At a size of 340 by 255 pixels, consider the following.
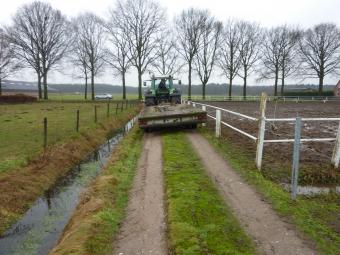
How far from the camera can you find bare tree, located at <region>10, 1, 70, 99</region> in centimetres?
4928

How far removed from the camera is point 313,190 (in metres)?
7.32

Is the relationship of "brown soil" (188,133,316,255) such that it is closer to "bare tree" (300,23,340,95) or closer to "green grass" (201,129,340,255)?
"green grass" (201,129,340,255)

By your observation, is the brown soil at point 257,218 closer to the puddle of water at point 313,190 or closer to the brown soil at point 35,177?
the puddle of water at point 313,190

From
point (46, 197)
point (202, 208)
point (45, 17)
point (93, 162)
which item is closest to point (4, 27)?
point (45, 17)

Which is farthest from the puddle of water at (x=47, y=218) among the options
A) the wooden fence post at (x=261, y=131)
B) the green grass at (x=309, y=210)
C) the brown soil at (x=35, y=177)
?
the wooden fence post at (x=261, y=131)

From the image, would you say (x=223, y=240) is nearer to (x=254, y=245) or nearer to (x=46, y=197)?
(x=254, y=245)

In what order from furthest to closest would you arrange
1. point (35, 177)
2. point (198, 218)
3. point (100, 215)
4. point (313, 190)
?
point (35, 177) < point (313, 190) < point (100, 215) < point (198, 218)

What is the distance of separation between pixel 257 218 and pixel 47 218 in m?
4.18

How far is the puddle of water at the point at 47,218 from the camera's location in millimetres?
6124

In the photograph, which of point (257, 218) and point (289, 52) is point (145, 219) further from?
point (289, 52)

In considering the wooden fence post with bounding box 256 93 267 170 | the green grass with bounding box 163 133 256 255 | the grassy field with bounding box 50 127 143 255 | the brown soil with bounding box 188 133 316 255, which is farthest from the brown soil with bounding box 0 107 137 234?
the wooden fence post with bounding box 256 93 267 170

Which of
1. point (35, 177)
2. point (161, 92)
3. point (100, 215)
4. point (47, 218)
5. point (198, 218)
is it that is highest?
point (161, 92)

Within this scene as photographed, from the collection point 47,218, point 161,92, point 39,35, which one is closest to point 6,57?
point 39,35

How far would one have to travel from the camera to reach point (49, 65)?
5100 cm
